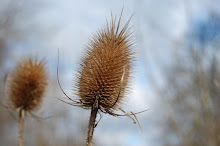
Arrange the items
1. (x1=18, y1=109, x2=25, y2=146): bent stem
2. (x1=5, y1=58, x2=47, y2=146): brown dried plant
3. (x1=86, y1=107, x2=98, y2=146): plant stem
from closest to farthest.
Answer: (x1=86, y1=107, x2=98, y2=146): plant stem < (x1=18, y1=109, x2=25, y2=146): bent stem < (x1=5, y1=58, x2=47, y2=146): brown dried plant

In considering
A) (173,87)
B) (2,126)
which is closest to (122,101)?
(173,87)

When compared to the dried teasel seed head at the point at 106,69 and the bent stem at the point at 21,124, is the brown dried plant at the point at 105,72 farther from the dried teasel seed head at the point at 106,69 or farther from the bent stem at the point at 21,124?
the bent stem at the point at 21,124

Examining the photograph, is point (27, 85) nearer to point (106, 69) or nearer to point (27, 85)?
point (27, 85)

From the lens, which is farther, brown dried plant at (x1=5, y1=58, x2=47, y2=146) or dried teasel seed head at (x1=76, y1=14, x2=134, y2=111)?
brown dried plant at (x1=5, y1=58, x2=47, y2=146)

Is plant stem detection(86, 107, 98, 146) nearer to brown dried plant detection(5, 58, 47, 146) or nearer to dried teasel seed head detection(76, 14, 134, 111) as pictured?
dried teasel seed head detection(76, 14, 134, 111)

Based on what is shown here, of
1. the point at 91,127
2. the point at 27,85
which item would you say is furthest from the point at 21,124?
the point at 91,127

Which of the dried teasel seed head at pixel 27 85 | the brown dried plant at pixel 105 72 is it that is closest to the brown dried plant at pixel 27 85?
the dried teasel seed head at pixel 27 85

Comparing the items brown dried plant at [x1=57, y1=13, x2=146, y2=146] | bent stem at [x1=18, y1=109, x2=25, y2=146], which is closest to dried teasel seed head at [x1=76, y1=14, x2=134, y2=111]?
brown dried plant at [x1=57, y1=13, x2=146, y2=146]
